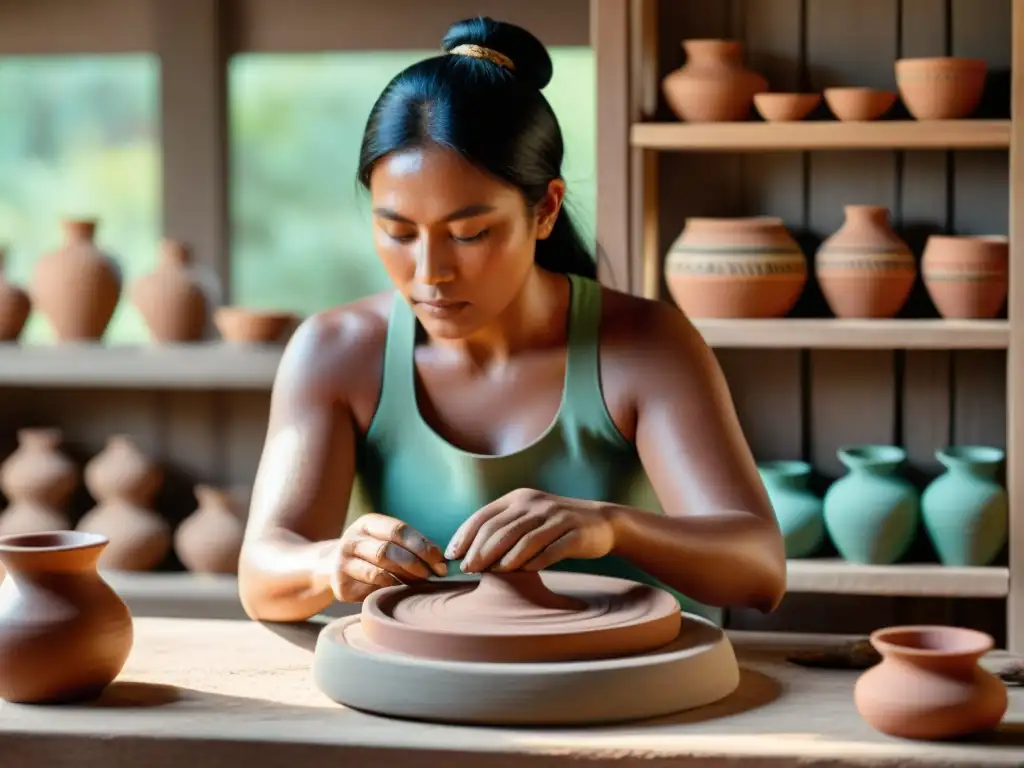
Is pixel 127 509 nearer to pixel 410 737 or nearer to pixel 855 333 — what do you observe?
pixel 855 333

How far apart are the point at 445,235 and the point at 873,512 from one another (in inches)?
71.4

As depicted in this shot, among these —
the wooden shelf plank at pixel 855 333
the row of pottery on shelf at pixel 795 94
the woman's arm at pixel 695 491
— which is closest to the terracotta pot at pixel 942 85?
the row of pottery on shelf at pixel 795 94

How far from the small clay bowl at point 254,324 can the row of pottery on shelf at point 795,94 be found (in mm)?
1024

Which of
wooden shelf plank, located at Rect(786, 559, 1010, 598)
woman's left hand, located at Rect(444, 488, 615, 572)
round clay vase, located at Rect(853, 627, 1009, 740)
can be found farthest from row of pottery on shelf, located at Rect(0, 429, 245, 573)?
round clay vase, located at Rect(853, 627, 1009, 740)

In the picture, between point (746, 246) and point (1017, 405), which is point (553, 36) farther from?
point (1017, 405)

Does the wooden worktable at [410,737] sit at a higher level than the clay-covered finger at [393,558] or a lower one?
lower

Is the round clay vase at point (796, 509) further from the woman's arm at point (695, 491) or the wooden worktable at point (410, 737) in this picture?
the wooden worktable at point (410, 737)

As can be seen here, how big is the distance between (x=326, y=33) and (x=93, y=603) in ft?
8.05

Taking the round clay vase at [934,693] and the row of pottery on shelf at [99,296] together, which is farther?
the row of pottery on shelf at [99,296]

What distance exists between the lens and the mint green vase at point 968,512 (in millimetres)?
3273

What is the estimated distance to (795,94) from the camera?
133 inches

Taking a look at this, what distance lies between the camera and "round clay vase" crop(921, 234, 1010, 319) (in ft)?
10.8

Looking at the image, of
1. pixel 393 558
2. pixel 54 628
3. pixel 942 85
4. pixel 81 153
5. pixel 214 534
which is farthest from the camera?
pixel 81 153

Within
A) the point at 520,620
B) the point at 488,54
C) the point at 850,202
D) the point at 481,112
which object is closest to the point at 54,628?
Answer: the point at 520,620
